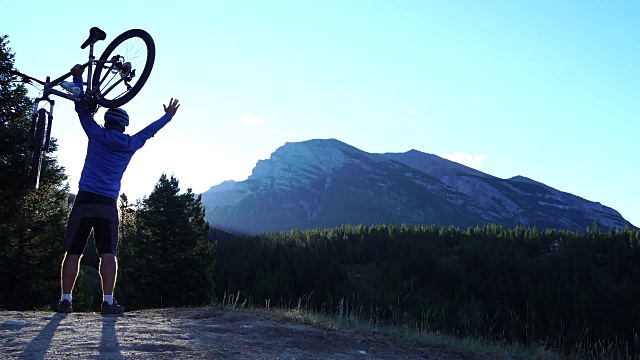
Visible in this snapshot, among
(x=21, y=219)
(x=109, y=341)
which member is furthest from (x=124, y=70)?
(x=21, y=219)

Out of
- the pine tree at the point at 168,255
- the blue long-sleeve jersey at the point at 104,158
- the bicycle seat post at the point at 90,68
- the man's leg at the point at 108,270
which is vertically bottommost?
the pine tree at the point at 168,255

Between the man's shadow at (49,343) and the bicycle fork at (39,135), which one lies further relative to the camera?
the bicycle fork at (39,135)

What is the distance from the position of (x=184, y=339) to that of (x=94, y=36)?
6.16 m

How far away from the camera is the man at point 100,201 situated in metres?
6.39

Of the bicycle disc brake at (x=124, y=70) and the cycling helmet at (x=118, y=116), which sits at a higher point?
the bicycle disc brake at (x=124, y=70)

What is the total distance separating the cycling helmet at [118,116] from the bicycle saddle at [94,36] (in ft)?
9.18

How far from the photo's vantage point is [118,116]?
22.1ft

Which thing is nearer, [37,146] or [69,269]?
[69,269]

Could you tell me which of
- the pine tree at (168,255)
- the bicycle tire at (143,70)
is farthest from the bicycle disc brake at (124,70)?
the pine tree at (168,255)

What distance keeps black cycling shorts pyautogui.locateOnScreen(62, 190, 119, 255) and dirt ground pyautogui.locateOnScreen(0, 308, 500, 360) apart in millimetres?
898

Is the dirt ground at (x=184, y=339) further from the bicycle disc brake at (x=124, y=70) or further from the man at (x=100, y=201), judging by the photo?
the bicycle disc brake at (x=124, y=70)

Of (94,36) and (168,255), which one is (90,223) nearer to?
(94,36)

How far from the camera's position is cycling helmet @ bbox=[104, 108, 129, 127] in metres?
6.68

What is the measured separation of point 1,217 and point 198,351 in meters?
15.8
